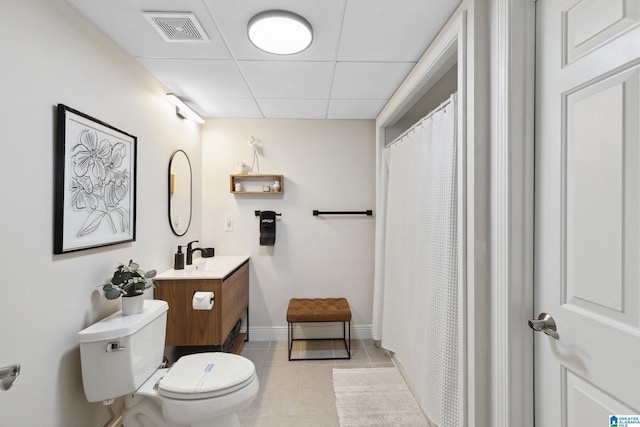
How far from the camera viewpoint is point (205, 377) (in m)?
1.50

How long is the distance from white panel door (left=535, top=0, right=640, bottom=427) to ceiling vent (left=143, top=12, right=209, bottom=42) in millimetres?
1543

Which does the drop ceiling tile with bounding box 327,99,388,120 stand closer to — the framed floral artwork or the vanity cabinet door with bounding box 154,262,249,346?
the framed floral artwork

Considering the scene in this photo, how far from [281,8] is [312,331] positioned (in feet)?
9.20

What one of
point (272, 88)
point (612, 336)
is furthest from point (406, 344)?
point (272, 88)

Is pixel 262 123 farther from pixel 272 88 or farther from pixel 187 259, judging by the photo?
pixel 187 259

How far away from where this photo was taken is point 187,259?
2.51 meters

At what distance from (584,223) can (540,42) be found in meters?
0.68

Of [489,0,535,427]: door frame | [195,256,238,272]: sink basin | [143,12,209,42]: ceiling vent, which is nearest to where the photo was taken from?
[489,0,535,427]: door frame

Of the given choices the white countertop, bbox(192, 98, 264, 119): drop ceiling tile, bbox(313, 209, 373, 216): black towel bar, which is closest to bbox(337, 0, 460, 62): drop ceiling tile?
bbox(192, 98, 264, 119): drop ceiling tile

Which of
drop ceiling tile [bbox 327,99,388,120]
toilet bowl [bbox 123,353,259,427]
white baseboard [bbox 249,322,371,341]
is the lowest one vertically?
white baseboard [bbox 249,322,371,341]

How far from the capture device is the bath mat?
1.89 meters

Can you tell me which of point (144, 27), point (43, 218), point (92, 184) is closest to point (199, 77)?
point (144, 27)

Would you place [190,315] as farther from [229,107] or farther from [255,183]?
[229,107]

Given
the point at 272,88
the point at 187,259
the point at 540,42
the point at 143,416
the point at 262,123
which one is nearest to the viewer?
the point at 540,42
